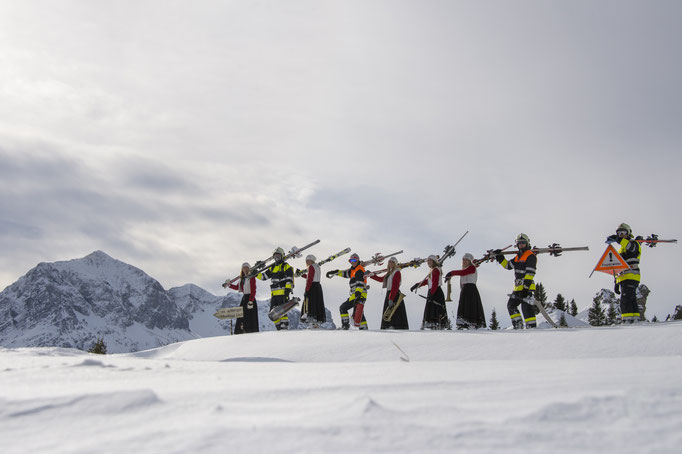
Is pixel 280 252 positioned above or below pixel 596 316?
above

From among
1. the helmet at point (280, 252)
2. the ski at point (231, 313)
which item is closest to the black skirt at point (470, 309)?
the helmet at point (280, 252)

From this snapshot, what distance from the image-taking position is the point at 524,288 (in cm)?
1173

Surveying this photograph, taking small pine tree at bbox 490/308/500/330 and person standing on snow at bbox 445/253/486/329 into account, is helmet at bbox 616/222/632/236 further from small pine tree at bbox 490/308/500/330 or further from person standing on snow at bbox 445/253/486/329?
small pine tree at bbox 490/308/500/330

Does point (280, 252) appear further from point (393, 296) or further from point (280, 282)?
point (393, 296)

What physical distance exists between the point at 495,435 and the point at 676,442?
0.85 meters

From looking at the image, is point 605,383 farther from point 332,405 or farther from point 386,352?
point 386,352

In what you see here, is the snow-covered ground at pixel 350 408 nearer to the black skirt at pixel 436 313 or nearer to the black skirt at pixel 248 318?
the black skirt at pixel 436 313

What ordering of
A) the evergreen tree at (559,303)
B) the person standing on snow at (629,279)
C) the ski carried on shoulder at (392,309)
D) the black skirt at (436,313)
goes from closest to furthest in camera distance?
the person standing on snow at (629,279), the black skirt at (436,313), the ski carried on shoulder at (392,309), the evergreen tree at (559,303)

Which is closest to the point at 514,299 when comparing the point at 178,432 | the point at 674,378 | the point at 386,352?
the point at 386,352

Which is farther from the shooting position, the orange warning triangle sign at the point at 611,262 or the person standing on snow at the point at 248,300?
the person standing on snow at the point at 248,300

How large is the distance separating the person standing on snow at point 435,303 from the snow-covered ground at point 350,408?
31.7 ft

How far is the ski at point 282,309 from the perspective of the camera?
521 inches

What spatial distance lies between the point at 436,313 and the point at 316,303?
3.14 m

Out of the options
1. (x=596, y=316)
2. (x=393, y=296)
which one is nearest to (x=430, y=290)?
(x=393, y=296)
